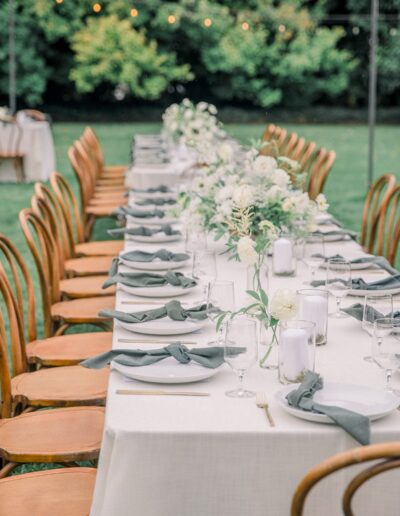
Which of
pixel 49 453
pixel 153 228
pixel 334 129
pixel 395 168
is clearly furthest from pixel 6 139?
pixel 334 129

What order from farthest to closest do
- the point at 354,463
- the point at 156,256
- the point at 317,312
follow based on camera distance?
the point at 156,256 → the point at 317,312 → the point at 354,463

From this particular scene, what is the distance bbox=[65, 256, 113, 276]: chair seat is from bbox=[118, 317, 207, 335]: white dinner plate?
→ 2.30 m

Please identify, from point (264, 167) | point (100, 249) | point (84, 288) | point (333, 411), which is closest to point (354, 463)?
point (333, 411)

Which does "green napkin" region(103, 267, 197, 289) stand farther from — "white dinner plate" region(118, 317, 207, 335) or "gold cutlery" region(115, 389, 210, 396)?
"gold cutlery" region(115, 389, 210, 396)

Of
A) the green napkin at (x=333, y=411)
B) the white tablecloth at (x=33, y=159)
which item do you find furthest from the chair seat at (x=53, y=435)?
the white tablecloth at (x=33, y=159)

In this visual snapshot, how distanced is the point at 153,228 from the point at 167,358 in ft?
7.06

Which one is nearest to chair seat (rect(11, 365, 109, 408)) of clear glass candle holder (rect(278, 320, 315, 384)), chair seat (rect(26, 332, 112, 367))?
chair seat (rect(26, 332, 112, 367))

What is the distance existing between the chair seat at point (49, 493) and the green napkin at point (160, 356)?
0.35m

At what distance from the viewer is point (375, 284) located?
333cm

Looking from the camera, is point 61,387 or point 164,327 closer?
point 164,327

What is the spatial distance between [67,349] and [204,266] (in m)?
0.75

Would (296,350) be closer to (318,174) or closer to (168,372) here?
(168,372)

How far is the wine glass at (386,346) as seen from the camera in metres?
2.20

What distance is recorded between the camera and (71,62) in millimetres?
27844
